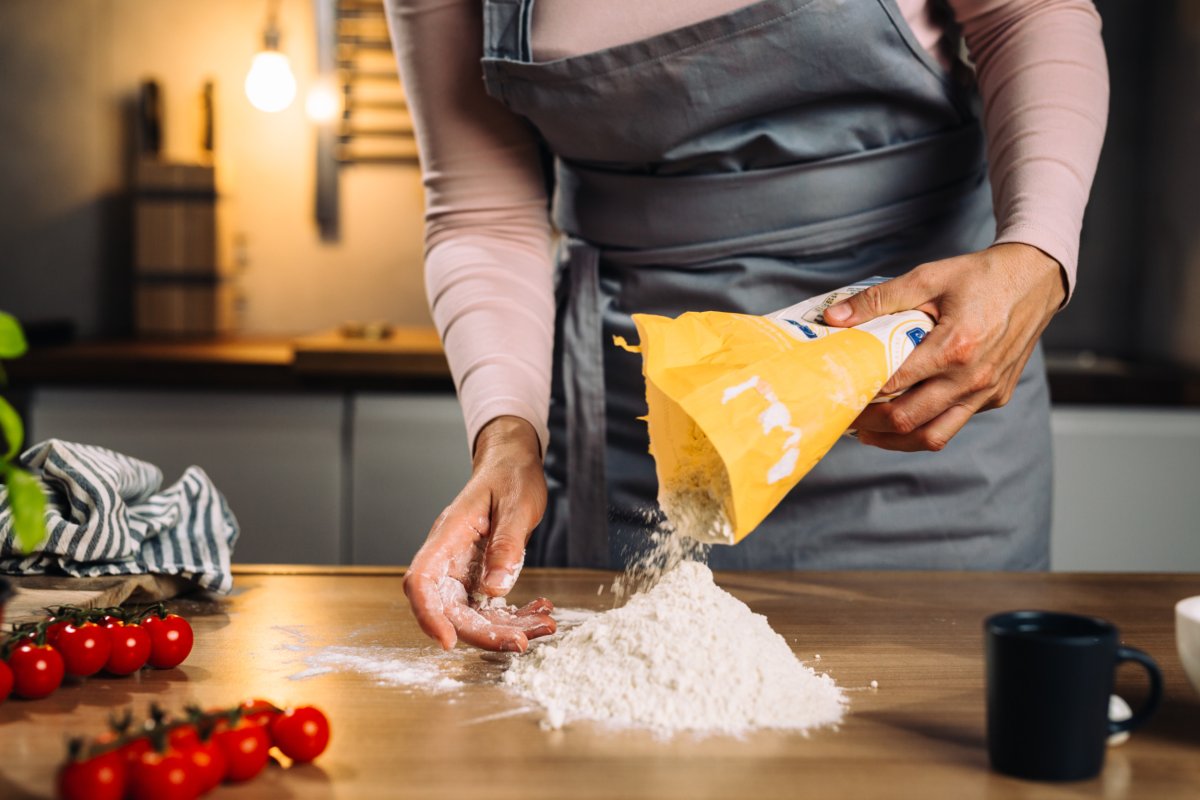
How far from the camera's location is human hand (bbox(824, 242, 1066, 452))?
832 mm

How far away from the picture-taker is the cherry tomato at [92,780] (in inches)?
21.5

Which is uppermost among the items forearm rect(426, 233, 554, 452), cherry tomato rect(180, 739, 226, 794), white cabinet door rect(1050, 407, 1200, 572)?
forearm rect(426, 233, 554, 452)

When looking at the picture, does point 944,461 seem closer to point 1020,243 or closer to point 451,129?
point 1020,243

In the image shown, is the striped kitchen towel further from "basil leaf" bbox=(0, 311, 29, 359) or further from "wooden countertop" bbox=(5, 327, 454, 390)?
"wooden countertop" bbox=(5, 327, 454, 390)

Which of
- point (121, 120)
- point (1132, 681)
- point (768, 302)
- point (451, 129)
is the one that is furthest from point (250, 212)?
point (1132, 681)

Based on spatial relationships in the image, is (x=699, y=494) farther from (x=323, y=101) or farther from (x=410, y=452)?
(x=323, y=101)

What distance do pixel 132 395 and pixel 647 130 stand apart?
1.45 meters

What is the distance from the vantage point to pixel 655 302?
3.80 ft

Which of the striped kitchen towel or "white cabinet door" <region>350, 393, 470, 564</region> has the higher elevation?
the striped kitchen towel

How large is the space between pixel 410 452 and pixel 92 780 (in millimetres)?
1602

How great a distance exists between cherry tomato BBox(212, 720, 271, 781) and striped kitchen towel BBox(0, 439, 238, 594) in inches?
14.7

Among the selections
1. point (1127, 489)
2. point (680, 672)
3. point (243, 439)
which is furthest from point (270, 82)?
point (680, 672)

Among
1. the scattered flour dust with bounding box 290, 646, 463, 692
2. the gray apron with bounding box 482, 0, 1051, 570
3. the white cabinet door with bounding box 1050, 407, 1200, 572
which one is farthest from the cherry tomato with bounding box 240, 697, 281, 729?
the white cabinet door with bounding box 1050, 407, 1200, 572

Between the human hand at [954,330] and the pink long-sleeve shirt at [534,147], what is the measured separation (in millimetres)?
46
